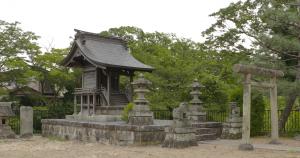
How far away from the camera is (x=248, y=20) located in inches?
694

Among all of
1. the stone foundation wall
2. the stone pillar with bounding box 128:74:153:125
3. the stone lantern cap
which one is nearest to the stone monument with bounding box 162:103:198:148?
the stone foundation wall

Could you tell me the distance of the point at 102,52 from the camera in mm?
20234

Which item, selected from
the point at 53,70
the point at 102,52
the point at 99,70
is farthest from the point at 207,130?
the point at 53,70

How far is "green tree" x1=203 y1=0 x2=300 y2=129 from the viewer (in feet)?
47.4

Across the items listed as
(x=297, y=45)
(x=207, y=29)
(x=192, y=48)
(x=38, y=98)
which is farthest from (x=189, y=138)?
(x=192, y=48)

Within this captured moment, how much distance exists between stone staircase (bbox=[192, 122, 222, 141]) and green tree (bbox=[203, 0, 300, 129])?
3.30m

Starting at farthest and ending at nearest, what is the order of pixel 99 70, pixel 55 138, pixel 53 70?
pixel 53 70 → pixel 99 70 → pixel 55 138

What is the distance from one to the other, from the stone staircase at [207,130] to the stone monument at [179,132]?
1929mm

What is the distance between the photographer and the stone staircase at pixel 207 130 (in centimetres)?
1505

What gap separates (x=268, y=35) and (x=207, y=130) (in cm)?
472

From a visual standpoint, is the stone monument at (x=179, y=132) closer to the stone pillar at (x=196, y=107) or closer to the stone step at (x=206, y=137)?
the stone step at (x=206, y=137)

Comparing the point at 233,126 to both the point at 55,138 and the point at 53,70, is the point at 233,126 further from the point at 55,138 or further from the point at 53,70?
the point at 53,70

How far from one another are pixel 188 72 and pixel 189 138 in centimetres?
1057

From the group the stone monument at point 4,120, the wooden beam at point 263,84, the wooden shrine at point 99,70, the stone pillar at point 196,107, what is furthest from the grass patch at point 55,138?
the wooden beam at point 263,84
